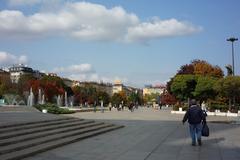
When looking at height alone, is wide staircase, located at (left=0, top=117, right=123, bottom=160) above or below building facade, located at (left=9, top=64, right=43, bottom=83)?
below

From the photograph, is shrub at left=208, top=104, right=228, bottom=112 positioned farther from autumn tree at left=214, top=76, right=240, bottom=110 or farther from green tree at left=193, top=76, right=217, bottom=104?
autumn tree at left=214, top=76, right=240, bottom=110

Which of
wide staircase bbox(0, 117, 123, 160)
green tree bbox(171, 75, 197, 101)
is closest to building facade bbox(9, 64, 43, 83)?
green tree bbox(171, 75, 197, 101)

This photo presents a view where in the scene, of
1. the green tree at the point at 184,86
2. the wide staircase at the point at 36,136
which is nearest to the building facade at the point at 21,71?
the green tree at the point at 184,86

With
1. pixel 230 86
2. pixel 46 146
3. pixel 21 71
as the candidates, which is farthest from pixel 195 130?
pixel 21 71

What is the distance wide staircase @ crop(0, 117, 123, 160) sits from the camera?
1320 centimetres

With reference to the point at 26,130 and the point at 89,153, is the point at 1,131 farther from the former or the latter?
the point at 89,153

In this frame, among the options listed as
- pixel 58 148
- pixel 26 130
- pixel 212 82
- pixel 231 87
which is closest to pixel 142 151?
pixel 58 148

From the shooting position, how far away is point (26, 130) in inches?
660

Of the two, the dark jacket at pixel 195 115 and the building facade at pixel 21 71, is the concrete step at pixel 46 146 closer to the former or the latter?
the dark jacket at pixel 195 115

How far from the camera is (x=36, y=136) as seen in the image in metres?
16.2

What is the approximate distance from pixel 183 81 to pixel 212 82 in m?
4.49

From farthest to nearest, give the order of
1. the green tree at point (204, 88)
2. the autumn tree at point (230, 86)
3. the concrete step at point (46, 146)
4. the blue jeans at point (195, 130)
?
1. the green tree at point (204, 88)
2. the autumn tree at point (230, 86)
3. the blue jeans at point (195, 130)
4. the concrete step at point (46, 146)

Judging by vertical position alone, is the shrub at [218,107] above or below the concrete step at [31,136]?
above

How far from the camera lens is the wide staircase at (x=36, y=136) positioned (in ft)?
43.3
